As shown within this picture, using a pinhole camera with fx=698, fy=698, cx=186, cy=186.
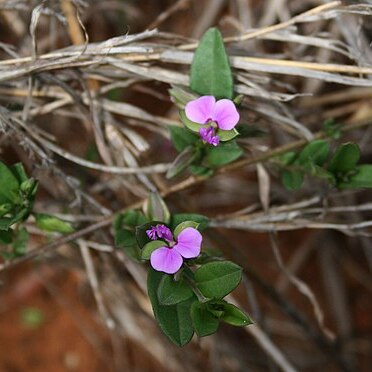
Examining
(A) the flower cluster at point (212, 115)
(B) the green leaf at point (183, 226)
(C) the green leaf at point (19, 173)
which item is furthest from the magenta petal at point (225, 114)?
(C) the green leaf at point (19, 173)

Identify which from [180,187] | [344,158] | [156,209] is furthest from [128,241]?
[344,158]

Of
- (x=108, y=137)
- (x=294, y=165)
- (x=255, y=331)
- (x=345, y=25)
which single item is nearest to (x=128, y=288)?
(x=255, y=331)

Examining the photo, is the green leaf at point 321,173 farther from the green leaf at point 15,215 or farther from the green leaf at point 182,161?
the green leaf at point 15,215

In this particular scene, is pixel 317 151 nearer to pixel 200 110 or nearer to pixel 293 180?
pixel 293 180

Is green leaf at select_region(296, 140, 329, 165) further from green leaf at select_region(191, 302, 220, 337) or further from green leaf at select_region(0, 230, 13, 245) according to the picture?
green leaf at select_region(0, 230, 13, 245)

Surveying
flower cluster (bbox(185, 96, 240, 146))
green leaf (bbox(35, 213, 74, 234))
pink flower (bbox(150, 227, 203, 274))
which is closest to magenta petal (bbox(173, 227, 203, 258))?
pink flower (bbox(150, 227, 203, 274))
